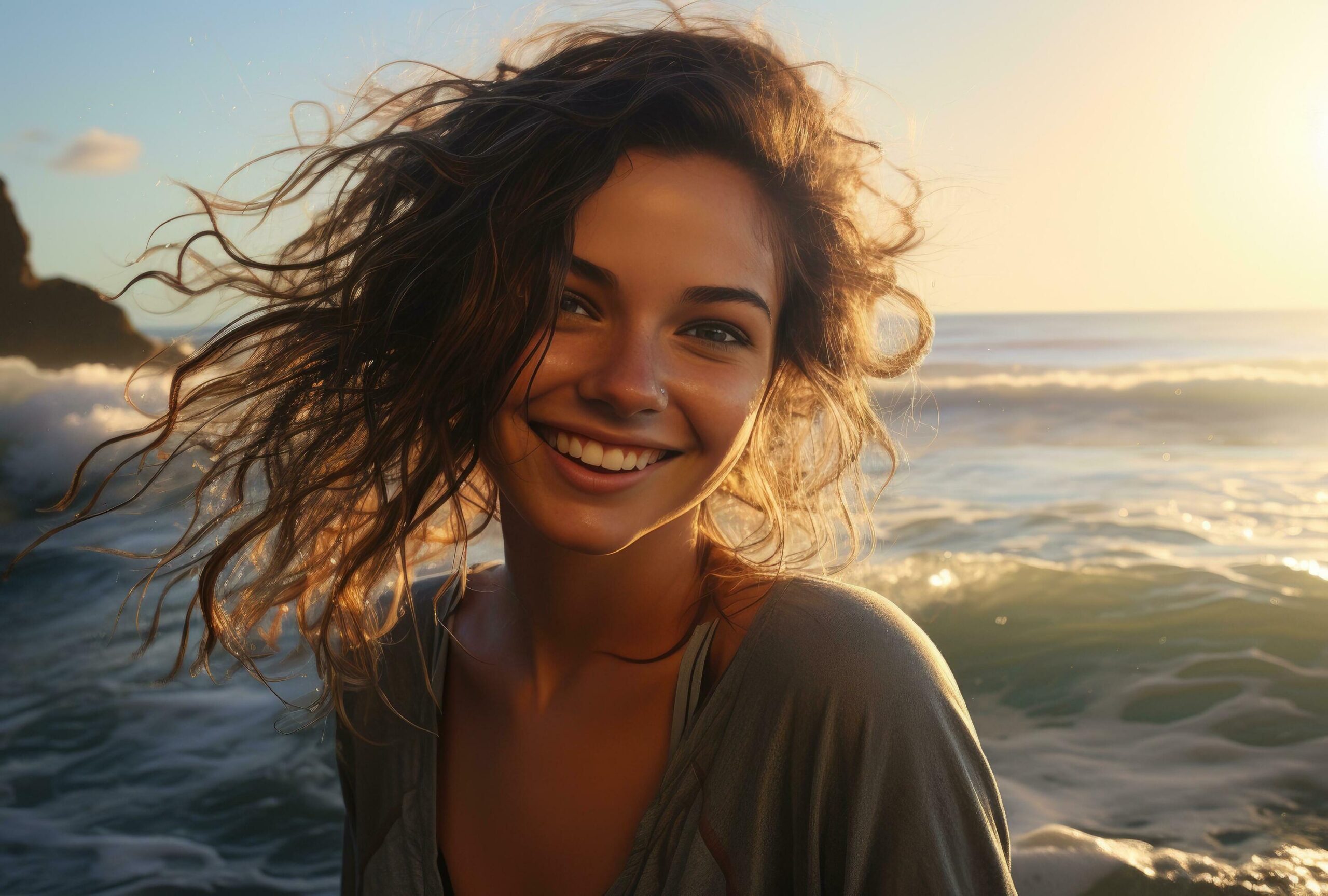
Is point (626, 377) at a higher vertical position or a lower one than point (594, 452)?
higher

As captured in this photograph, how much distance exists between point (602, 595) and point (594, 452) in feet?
1.56

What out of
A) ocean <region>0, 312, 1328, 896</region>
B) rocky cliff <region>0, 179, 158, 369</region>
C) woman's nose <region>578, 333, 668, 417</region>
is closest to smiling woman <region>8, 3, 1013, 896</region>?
woman's nose <region>578, 333, 668, 417</region>

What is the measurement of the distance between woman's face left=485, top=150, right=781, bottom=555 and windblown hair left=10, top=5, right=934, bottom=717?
0.06 m

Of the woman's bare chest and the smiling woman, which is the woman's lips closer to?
the smiling woman

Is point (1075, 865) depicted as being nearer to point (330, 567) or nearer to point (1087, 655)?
point (1087, 655)

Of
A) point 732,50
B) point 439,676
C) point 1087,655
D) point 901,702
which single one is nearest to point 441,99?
point 732,50

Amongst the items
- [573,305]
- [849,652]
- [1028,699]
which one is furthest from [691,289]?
[1028,699]

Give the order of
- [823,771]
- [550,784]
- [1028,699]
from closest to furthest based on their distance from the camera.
A: [823,771] → [550,784] → [1028,699]

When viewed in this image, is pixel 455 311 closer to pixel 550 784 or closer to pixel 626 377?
pixel 626 377

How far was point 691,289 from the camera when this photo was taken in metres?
1.95

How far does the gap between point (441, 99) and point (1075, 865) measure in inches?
127

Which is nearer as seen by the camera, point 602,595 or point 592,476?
point 592,476

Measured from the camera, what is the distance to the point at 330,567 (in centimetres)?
262

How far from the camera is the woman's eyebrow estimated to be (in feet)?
6.34
